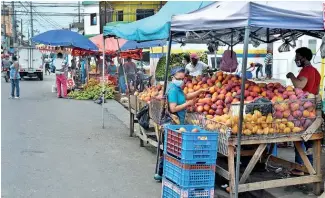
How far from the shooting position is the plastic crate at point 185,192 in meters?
5.21

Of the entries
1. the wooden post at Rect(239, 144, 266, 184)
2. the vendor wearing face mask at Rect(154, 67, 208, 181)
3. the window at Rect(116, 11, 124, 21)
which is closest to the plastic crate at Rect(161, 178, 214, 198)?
the wooden post at Rect(239, 144, 266, 184)

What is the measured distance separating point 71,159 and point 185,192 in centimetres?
359

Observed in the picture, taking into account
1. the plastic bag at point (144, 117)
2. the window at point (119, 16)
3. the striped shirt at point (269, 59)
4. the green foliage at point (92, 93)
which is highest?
the window at point (119, 16)

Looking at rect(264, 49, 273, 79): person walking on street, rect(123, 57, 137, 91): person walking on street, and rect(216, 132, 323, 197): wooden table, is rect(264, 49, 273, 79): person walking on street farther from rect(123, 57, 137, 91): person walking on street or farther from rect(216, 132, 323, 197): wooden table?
rect(216, 132, 323, 197): wooden table

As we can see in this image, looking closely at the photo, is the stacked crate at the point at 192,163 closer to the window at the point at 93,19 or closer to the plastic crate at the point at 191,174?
the plastic crate at the point at 191,174

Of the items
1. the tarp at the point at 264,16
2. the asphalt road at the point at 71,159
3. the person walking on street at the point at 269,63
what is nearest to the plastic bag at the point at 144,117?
the asphalt road at the point at 71,159

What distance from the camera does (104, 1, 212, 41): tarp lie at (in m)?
8.91

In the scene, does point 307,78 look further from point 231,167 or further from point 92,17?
point 92,17

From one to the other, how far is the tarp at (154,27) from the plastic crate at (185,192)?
3850 mm

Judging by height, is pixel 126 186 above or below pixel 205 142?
below

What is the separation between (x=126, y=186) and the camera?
260 inches

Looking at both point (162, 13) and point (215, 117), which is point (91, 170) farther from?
point (162, 13)

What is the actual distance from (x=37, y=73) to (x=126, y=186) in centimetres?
3081

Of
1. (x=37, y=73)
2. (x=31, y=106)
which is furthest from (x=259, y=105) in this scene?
A: (x=37, y=73)
